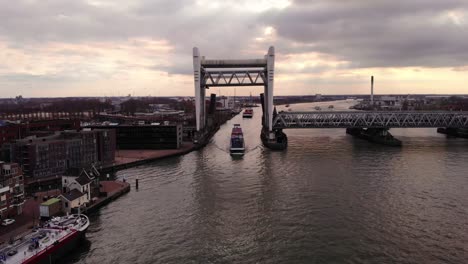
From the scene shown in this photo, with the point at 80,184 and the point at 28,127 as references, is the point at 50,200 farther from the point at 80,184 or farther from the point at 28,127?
the point at 28,127

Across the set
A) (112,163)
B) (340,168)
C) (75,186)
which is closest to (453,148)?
(340,168)

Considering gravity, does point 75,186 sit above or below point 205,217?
above

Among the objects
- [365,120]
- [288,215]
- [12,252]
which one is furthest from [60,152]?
[365,120]

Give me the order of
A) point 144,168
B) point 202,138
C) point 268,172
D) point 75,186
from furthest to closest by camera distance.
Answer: point 202,138 → point 144,168 → point 268,172 → point 75,186

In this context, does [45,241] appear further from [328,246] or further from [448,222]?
[448,222]

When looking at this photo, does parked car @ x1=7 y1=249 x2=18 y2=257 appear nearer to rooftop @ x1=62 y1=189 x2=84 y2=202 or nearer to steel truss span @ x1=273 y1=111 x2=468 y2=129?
rooftop @ x1=62 y1=189 x2=84 y2=202

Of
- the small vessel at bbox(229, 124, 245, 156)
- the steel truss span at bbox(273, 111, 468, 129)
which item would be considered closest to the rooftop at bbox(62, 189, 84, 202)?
the small vessel at bbox(229, 124, 245, 156)

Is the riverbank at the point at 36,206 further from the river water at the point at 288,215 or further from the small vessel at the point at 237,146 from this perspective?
the small vessel at the point at 237,146
